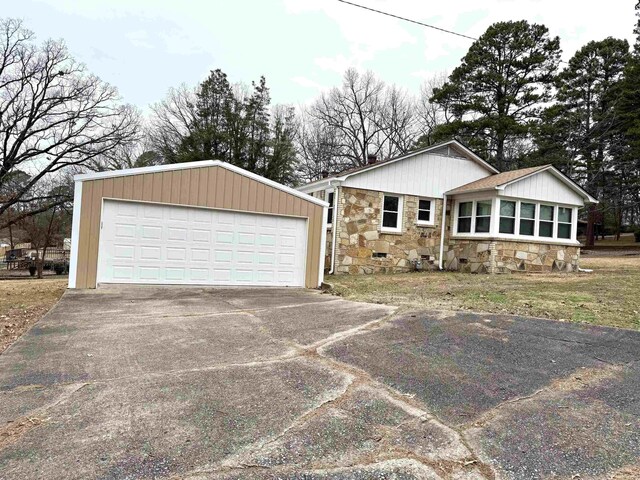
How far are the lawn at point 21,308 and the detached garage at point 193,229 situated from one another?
2.77 feet

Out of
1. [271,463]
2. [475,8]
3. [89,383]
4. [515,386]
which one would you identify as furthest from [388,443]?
[475,8]

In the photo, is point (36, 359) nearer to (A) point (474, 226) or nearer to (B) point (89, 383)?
(B) point (89, 383)

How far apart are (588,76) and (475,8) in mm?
23277

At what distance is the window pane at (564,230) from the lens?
14845 millimetres

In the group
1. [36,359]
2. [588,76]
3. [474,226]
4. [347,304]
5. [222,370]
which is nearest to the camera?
[222,370]

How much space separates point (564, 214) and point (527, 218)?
182cm

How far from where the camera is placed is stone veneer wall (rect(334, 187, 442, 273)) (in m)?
13.8

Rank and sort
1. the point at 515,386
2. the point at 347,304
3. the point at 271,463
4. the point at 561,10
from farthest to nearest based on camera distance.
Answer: the point at 561,10, the point at 347,304, the point at 515,386, the point at 271,463

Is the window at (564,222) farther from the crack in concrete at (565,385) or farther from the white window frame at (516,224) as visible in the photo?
the crack in concrete at (565,385)

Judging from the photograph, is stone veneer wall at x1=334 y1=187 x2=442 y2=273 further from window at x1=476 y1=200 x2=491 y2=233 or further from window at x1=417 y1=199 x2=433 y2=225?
window at x1=476 y1=200 x2=491 y2=233

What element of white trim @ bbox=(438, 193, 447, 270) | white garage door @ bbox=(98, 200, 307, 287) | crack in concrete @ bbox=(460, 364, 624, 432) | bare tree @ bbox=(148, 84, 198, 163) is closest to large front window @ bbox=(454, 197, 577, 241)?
white trim @ bbox=(438, 193, 447, 270)

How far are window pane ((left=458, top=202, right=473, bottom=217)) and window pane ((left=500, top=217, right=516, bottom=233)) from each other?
1163 mm

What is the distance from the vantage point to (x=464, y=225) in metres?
14.9

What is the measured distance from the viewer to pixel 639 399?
3.31m
